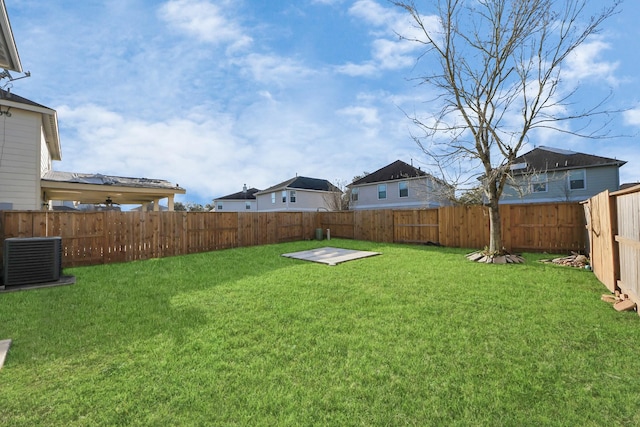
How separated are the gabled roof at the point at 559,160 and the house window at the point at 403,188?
6659mm

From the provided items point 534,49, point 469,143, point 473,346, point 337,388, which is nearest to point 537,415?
point 473,346

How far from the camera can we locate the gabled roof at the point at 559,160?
15.5 meters

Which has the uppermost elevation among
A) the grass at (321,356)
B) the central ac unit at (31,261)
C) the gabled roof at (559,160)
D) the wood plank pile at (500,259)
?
the gabled roof at (559,160)

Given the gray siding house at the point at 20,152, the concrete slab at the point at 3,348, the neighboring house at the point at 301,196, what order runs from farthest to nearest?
the neighboring house at the point at 301,196
the gray siding house at the point at 20,152
the concrete slab at the point at 3,348

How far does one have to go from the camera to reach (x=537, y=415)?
1879 mm

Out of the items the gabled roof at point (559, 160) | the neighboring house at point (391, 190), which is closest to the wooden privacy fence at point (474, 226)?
the neighboring house at point (391, 190)

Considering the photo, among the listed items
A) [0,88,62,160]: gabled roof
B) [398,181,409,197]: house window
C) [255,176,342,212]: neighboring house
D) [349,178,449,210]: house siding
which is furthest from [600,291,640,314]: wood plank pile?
[255,176,342,212]: neighboring house

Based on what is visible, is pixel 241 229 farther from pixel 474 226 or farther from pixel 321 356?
pixel 321 356

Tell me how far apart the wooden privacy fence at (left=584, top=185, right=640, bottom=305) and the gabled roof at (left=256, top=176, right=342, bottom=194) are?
70.0 ft

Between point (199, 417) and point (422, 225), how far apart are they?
1137cm

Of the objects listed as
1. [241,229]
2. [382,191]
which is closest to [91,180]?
[241,229]

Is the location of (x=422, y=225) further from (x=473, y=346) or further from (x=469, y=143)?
(x=473, y=346)

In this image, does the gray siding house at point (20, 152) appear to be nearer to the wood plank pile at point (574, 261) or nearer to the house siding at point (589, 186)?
the wood plank pile at point (574, 261)

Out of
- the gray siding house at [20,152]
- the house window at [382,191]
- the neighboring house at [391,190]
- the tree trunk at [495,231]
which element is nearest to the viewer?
the tree trunk at [495,231]
